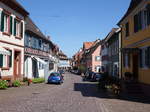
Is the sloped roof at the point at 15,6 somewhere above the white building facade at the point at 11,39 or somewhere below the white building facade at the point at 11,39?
above

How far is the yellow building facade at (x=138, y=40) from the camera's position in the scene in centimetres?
1809

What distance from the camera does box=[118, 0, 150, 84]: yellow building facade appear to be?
18.1 meters

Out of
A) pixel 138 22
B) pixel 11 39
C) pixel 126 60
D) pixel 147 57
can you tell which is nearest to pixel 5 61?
pixel 11 39

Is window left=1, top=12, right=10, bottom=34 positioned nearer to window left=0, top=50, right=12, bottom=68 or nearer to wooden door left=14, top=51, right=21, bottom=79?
window left=0, top=50, right=12, bottom=68

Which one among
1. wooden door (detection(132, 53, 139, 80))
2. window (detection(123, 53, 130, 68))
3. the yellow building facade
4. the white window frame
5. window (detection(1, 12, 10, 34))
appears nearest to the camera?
the yellow building facade

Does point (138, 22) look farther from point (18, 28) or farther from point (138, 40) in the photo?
point (18, 28)

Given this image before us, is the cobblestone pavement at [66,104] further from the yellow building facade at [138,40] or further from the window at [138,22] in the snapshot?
the window at [138,22]

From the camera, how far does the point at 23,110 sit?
37.6ft

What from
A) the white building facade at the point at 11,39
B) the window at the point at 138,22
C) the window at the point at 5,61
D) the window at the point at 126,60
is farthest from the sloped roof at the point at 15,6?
the window at the point at 126,60

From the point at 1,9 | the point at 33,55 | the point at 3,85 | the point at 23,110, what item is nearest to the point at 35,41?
the point at 33,55

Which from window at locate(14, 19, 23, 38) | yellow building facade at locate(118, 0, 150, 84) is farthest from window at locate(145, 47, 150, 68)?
window at locate(14, 19, 23, 38)

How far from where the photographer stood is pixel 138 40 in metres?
20.3

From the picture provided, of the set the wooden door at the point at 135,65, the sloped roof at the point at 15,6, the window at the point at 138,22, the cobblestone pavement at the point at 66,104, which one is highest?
the sloped roof at the point at 15,6

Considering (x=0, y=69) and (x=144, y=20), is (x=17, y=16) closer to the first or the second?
(x=0, y=69)
